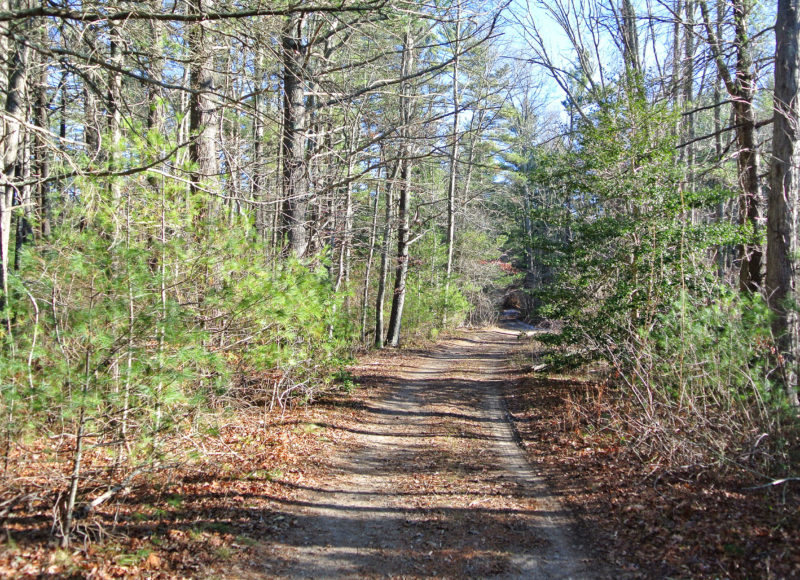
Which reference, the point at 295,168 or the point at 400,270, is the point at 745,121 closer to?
the point at 295,168

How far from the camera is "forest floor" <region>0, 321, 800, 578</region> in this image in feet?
12.6

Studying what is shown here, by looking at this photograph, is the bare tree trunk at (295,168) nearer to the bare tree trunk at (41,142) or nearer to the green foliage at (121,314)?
the green foliage at (121,314)

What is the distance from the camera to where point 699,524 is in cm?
424

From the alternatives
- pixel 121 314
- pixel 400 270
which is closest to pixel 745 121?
pixel 121 314

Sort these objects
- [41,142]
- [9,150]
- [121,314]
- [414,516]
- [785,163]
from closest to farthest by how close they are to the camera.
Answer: [121,314], [414,516], [9,150], [785,163], [41,142]

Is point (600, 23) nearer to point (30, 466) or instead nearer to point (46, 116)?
point (46, 116)

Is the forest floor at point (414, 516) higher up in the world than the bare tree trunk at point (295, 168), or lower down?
lower down

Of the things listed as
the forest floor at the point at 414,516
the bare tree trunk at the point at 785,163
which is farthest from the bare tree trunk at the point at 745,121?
the forest floor at the point at 414,516

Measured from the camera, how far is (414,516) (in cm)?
495

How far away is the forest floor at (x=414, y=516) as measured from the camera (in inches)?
152

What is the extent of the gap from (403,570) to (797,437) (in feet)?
12.5

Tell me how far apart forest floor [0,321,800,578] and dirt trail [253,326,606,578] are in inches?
0.8

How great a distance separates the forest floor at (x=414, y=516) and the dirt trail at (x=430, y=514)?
2cm

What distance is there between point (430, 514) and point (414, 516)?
163mm
